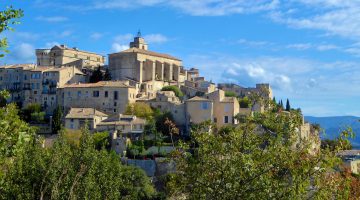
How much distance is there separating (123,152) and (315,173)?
155ft

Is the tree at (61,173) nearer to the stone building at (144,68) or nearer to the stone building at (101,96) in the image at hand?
the stone building at (101,96)

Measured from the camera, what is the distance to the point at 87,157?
25.5 meters

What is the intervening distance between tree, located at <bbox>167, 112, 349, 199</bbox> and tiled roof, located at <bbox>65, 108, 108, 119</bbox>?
53333mm

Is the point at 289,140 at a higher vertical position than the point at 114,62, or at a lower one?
lower

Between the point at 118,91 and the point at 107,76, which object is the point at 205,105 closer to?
the point at 118,91

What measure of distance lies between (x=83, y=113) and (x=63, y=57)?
966 inches

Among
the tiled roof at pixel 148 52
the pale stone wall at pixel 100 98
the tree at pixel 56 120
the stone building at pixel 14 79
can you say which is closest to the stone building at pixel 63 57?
the stone building at pixel 14 79

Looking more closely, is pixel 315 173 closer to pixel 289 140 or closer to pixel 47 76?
pixel 289 140

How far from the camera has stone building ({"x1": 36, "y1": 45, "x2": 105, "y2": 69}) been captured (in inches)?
3512

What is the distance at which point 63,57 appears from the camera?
8988cm

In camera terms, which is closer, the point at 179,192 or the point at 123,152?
the point at 179,192

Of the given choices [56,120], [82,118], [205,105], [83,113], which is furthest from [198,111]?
[56,120]

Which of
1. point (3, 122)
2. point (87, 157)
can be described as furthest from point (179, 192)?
point (87, 157)

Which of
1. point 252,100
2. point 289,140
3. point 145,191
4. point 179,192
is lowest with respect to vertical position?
point 145,191
